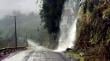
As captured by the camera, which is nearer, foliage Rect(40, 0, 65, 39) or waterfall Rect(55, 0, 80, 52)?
foliage Rect(40, 0, 65, 39)

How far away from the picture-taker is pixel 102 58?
23.1 meters

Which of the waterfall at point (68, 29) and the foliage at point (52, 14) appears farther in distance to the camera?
the waterfall at point (68, 29)

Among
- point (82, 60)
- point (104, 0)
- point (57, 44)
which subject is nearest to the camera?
point (82, 60)

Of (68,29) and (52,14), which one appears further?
(68,29)

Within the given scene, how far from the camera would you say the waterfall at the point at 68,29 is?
70.5m

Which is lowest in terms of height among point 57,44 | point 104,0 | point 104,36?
point 57,44

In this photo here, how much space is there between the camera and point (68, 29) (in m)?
86.8

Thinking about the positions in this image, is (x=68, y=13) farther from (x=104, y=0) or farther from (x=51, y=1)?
(x=104, y=0)

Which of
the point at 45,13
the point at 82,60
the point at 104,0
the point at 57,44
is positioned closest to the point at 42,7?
the point at 45,13

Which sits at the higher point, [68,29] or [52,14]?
[52,14]

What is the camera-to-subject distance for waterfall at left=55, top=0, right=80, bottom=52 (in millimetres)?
70537

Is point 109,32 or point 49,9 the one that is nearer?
point 109,32

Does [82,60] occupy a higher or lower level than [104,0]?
lower

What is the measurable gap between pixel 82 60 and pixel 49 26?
4193cm
